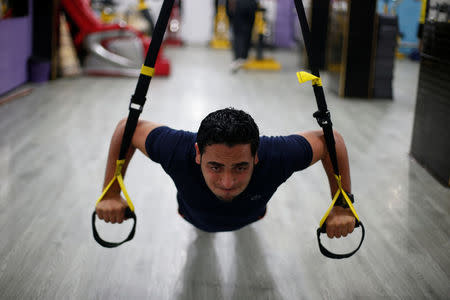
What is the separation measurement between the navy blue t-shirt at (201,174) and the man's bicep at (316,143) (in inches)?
0.8

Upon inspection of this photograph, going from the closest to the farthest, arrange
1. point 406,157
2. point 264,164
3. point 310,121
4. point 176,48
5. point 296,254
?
point 264,164 < point 296,254 < point 406,157 < point 310,121 < point 176,48

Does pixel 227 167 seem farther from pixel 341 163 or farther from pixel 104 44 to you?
pixel 104 44

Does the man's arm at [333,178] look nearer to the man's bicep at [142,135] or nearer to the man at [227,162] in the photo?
the man at [227,162]

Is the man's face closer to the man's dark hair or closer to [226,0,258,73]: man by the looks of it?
the man's dark hair

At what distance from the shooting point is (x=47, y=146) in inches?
129

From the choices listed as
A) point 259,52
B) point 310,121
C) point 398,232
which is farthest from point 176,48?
point 398,232

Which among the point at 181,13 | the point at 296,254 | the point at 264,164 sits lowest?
the point at 296,254

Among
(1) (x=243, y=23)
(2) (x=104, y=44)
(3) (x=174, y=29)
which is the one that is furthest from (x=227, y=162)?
(3) (x=174, y=29)

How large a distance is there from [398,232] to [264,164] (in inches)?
38.0

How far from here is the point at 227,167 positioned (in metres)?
1.41

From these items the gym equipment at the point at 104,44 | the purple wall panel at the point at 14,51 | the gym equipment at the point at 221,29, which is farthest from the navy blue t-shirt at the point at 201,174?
the gym equipment at the point at 221,29

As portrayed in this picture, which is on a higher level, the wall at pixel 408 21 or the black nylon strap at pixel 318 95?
the wall at pixel 408 21

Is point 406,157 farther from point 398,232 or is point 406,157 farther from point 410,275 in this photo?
point 410,275

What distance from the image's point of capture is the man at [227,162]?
1404 millimetres
